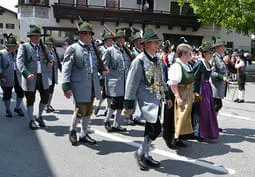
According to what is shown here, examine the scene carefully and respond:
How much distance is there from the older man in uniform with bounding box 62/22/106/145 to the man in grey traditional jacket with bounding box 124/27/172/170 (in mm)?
1105

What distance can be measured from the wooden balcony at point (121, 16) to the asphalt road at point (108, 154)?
21.2 metres

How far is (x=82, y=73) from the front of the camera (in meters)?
5.46

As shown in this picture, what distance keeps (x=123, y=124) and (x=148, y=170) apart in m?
2.98

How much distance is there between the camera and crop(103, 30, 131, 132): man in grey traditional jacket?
22.1ft

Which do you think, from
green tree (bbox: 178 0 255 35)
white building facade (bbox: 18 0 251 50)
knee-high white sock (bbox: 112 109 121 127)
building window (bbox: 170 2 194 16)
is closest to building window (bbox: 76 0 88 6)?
white building facade (bbox: 18 0 251 50)

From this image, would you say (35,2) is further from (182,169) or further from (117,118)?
(182,169)

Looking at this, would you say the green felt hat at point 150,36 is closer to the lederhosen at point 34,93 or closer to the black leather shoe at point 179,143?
the black leather shoe at point 179,143

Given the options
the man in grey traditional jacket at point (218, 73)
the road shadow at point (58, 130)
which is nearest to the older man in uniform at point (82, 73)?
the road shadow at point (58, 130)

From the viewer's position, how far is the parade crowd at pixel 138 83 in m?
4.64

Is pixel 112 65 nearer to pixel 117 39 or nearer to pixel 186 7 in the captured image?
pixel 117 39

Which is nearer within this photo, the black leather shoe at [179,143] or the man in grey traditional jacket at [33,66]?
the black leather shoe at [179,143]

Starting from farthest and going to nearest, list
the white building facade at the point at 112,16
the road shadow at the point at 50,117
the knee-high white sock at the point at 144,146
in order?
the white building facade at the point at 112,16, the road shadow at the point at 50,117, the knee-high white sock at the point at 144,146

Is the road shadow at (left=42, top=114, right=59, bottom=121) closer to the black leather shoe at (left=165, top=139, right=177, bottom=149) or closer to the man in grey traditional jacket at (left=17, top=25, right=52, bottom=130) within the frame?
the man in grey traditional jacket at (left=17, top=25, right=52, bottom=130)

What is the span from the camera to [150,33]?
4.55 metres
